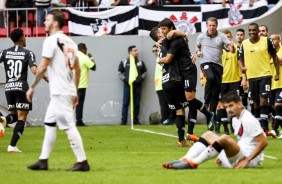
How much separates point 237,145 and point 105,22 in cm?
1560

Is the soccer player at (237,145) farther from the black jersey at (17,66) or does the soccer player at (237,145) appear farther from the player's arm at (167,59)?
the black jersey at (17,66)

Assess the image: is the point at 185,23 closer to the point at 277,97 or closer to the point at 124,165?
the point at 277,97

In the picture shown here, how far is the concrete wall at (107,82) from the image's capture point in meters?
28.2

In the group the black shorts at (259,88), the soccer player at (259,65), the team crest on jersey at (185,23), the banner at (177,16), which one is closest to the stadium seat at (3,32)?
the banner at (177,16)

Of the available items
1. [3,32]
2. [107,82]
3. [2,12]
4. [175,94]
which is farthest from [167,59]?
[3,32]

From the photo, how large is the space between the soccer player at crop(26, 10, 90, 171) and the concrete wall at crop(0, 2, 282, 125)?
1547 cm

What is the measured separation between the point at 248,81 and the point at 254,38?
44.7 inches

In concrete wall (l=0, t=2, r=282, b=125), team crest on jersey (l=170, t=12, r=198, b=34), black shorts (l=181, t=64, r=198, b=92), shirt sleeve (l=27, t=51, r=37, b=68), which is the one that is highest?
team crest on jersey (l=170, t=12, r=198, b=34)

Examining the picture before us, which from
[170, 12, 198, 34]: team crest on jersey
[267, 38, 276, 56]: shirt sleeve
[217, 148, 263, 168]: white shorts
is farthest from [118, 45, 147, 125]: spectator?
[217, 148, 263, 168]: white shorts

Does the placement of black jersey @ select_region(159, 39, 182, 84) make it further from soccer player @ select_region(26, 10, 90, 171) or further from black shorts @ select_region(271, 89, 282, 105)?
soccer player @ select_region(26, 10, 90, 171)

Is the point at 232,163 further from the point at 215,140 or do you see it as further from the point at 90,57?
the point at 90,57

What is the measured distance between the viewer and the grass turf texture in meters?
11.7

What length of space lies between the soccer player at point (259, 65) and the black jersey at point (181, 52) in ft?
10.7

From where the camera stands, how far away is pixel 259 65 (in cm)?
2055
